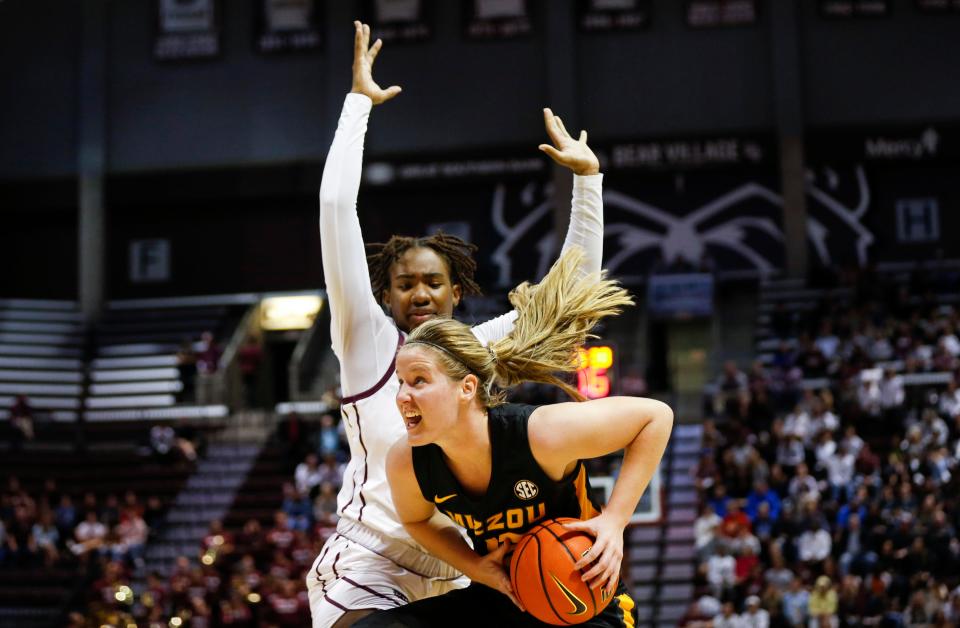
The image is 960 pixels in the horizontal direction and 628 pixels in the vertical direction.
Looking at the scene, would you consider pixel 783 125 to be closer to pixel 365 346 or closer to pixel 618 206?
pixel 618 206

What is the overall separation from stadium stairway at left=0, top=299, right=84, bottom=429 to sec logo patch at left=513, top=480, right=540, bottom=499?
765 inches

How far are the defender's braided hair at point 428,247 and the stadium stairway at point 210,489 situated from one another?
47.1 feet

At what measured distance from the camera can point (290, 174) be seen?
82.3 feet

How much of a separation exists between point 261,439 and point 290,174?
5.62 m

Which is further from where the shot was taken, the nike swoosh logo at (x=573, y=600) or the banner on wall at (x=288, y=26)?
the banner on wall at (x=288, y=26)

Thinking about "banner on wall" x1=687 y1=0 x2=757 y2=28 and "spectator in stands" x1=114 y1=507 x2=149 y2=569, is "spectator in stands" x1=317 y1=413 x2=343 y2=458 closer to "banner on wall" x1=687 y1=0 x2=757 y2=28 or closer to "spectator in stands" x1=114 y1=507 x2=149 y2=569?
"spectator in stands" x1=114 y1=507 x2=149 y2=569

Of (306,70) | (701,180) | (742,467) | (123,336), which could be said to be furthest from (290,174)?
(742,467)

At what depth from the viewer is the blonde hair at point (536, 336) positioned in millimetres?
3994

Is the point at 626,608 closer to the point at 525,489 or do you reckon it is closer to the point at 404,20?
the point at 525,489

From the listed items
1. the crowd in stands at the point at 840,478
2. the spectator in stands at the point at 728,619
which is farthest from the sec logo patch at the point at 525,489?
the spectator in stands at the point at 728,619

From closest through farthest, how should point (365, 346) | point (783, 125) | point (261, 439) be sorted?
1. point (365, 346)
2. point (261, 439)
3. point (783, 125)

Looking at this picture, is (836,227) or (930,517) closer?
(930,517)

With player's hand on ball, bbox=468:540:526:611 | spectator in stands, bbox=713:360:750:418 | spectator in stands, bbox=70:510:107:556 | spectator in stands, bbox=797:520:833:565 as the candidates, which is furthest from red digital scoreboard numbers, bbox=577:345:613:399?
spectator in stands, bbox=70:510:107:556

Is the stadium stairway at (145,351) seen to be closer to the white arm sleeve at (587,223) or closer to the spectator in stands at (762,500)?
the spectator in stands at (762,500)
